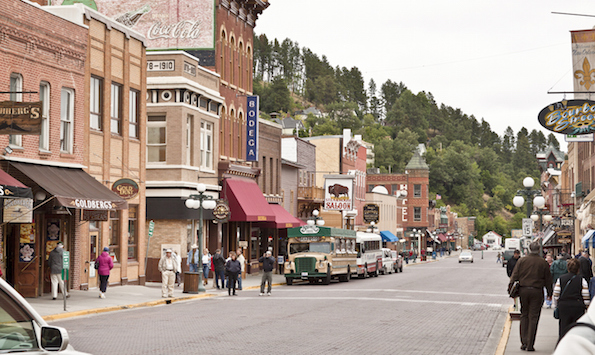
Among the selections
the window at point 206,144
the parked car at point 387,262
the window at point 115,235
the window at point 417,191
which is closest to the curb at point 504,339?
the window at point 115,235

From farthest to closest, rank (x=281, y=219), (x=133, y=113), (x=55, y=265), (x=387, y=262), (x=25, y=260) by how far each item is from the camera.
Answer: (x=387, y=262), (x=281, y=219), (x=133, y=113), (x=25, y=260), (x=55, y=265)

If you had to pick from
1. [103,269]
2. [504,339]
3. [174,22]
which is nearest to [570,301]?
[504,339]

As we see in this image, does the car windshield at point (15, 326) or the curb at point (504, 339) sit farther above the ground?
the car windshield at point (15, 326)

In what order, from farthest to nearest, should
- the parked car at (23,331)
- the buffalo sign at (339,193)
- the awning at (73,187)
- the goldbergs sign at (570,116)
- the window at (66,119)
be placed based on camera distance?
the buffalo sign at (339,193)
the window at (66,119)
the awning at (73,187)
the goldbergs sign at (570,116)
the parked car at (23,331)

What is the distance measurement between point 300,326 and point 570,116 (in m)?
8.10

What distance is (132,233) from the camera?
31.5 m

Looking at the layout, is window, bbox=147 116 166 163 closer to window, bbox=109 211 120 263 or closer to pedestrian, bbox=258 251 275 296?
window, bbox=109 211 120 263

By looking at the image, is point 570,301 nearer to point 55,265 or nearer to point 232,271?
point 55,265

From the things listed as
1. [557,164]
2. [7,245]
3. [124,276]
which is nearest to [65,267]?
[7,245]

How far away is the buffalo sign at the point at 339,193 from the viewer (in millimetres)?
59531

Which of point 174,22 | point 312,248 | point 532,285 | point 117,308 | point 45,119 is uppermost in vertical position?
point 174,22

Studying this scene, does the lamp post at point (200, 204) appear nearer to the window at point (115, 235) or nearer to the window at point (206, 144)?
the window at point (115, 235)

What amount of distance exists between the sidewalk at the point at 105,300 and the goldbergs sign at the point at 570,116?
13009mm

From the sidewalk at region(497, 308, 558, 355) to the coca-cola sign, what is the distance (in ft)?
84.6
